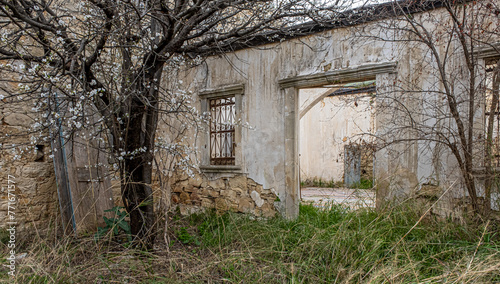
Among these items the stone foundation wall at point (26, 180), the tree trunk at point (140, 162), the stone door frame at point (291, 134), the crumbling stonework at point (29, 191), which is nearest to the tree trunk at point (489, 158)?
the stone door frame at point (291, 134)

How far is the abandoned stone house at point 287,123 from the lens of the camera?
13.7ft

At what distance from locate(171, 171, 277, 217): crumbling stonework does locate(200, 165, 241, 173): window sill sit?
13 cm

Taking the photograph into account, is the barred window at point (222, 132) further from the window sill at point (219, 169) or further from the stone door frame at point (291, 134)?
the stone door frame at point (291, 134)

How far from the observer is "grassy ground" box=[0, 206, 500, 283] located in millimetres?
2600

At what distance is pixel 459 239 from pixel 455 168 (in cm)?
101

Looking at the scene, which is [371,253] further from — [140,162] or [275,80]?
[275,80]

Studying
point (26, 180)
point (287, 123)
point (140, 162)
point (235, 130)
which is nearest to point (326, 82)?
point (287, 123)

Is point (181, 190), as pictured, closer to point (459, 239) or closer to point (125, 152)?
point (125, 152)

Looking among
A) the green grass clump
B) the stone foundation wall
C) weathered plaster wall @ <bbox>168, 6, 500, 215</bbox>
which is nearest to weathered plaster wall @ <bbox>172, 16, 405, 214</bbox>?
weathered plaster wall @ <bbox>168, 6, 500, 215</bbox>

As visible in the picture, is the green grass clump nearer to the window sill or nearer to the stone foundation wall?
the window sill

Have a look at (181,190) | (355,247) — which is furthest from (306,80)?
(181,190)

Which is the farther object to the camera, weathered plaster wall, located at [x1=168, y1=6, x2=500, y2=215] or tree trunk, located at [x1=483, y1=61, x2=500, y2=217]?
weathered plaster wall, located at [x1=168, y1=6, x2=500, y2=215]

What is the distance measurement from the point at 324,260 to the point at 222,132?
3498 mm

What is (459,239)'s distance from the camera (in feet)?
10.9
